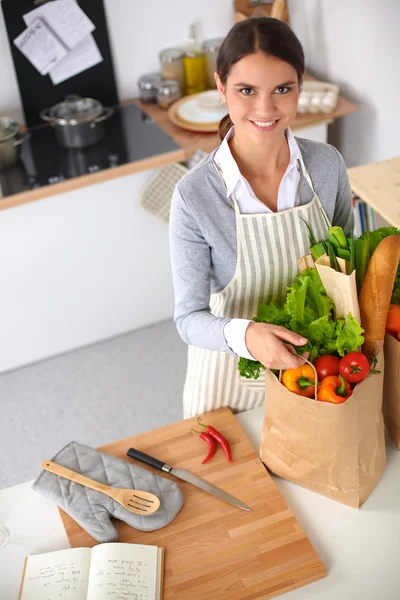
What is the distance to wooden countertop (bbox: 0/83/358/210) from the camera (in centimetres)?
256

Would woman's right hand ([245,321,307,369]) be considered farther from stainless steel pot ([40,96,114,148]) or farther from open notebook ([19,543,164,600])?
stainless steel pot ([40,96,114,148])

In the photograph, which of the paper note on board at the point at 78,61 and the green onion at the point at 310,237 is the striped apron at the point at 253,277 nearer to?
the green onion at the point at 310,237

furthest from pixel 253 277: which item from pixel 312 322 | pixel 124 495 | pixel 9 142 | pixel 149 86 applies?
pixel 149 86

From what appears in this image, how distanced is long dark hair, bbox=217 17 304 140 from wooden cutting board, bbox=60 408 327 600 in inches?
29.2

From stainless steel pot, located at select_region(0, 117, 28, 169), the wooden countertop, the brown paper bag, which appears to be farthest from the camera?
stainless steel pot, located at select_region(0, 117, 28, 169)

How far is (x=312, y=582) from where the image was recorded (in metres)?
1.20

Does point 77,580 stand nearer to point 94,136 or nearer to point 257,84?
point 257,84

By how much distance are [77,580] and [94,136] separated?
1.97 meters

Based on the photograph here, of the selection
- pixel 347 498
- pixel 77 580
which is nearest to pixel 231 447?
pixel 347 498

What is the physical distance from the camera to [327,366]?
1.19 metres

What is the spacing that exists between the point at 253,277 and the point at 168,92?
172cm

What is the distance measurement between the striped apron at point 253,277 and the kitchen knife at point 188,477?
221 millimetres

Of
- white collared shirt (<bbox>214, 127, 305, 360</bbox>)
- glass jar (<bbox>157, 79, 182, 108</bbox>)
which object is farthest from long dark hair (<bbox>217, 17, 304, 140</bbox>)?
glass jar (<bbox>157, 79, 182, 108</bbox>)

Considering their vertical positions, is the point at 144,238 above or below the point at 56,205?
below
